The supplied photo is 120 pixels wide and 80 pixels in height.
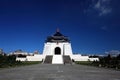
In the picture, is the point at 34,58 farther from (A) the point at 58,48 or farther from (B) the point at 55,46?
(A) the point at 58,48

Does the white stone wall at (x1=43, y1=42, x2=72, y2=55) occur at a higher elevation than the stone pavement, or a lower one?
higher

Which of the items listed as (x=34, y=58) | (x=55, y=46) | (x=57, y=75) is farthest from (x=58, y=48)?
(x=57, y=75)

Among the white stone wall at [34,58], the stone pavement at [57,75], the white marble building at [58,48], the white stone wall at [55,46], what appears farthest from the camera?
the white stone wall at [55,46]

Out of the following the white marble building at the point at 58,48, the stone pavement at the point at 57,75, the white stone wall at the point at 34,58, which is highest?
the white marble building at the point at 58,48

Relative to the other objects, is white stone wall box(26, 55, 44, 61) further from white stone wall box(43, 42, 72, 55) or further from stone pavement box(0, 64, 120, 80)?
stone pavement box(0, 64, 120, 80)

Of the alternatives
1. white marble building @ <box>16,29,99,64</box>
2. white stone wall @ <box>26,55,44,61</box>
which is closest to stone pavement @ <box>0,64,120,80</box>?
white stone wall @ <box>26,55,44,61</box>

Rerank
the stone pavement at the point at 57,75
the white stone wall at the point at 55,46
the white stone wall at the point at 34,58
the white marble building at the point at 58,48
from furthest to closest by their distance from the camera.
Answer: the white stone wall at the point at 55,46
the white marble building at the point at 58,48
the white stone wall at the point at 34,58
the stone pavement at the point at 57,75

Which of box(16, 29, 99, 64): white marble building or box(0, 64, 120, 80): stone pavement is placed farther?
box(16, 29, 99, 64): white marble building

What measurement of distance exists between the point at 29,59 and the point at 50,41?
1354 cm

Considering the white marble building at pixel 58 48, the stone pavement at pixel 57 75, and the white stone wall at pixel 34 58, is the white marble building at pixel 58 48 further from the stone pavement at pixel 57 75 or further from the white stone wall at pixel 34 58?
the stone pavement at pixel 57 75

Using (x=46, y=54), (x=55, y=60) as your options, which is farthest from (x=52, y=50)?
(x=55, y=60)

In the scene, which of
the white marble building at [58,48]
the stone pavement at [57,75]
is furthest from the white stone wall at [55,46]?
the stone pavement at [57,75]

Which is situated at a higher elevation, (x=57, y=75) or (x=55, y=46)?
(x=55, y=46)

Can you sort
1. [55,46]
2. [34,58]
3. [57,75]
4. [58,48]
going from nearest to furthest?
[57,75] → [34,58] → [55,46] → [58,48]
